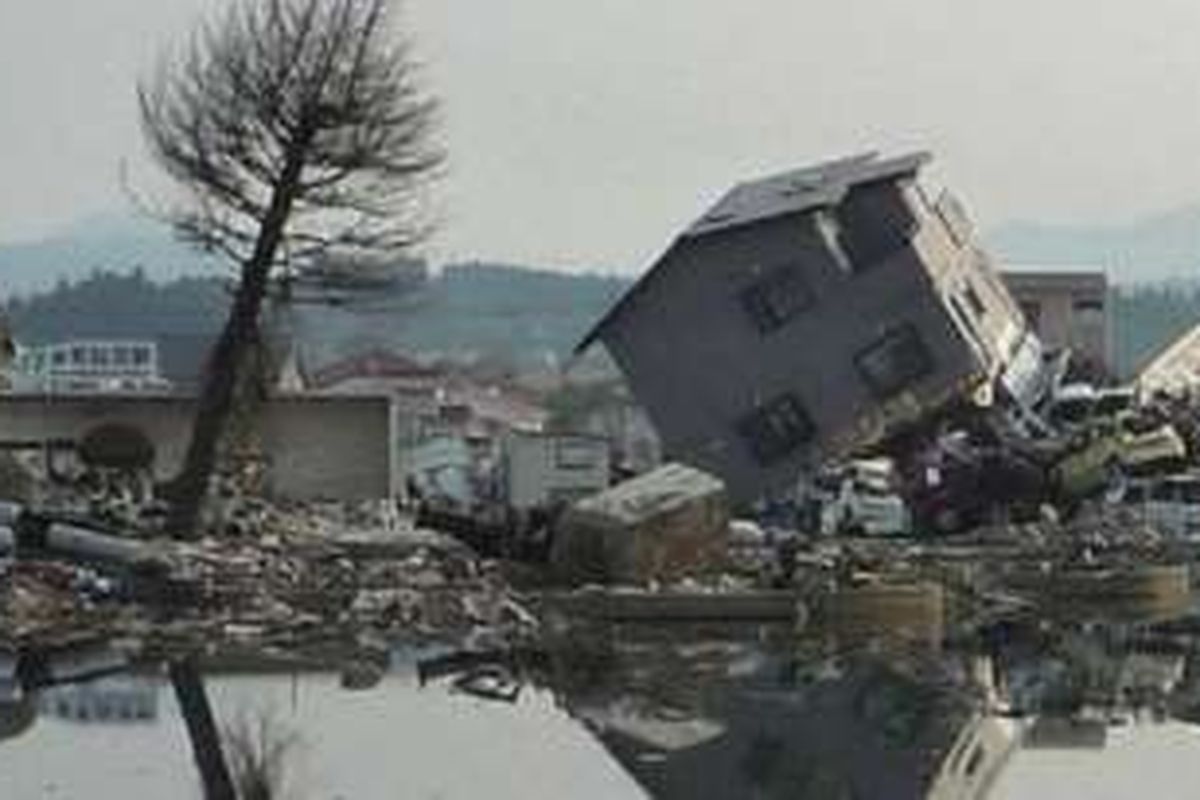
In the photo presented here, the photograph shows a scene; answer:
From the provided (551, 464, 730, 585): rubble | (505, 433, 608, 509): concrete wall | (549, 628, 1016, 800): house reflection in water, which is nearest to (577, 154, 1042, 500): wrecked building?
(505, 433, 608, 509): concrete wall

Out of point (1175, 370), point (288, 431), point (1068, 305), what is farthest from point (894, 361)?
point (1068, 305)

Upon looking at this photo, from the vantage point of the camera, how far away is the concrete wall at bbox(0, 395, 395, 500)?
5497cm

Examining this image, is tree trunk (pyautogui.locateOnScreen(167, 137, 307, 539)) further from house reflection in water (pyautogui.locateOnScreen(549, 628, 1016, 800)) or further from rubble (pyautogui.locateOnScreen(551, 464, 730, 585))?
house reflection in water (pyautogui.locateOnScreen(549, 628, 1016, 800))

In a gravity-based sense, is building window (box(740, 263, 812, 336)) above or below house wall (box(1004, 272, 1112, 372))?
below

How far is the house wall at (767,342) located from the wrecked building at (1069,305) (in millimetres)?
33491

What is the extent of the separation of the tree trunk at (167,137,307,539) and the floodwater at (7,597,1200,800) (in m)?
10.1

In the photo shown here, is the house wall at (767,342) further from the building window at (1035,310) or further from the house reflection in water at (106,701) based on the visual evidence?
the house reflection in water at (106,701)

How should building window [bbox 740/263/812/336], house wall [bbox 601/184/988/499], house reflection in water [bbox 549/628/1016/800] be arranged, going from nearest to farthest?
1. house reflection in water [bbox 549/628/1016/800]
2. house wall [bbox 601/184/988/499]
3. building window [bbox 740/263/812/336]

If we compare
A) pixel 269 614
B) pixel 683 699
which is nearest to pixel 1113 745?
pixel 683 699

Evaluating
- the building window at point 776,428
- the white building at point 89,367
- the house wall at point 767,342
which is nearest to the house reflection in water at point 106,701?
the white building at point 89,367

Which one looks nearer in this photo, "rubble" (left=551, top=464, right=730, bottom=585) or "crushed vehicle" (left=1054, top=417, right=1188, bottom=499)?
"rubble" (left=551, top=464, right=730, bottom=585)

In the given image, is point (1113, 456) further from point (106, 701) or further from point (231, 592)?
point (106, 701)

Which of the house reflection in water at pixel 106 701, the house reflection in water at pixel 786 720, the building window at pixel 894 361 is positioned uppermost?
the building window at pixel 894 361

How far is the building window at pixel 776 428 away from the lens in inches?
2397
